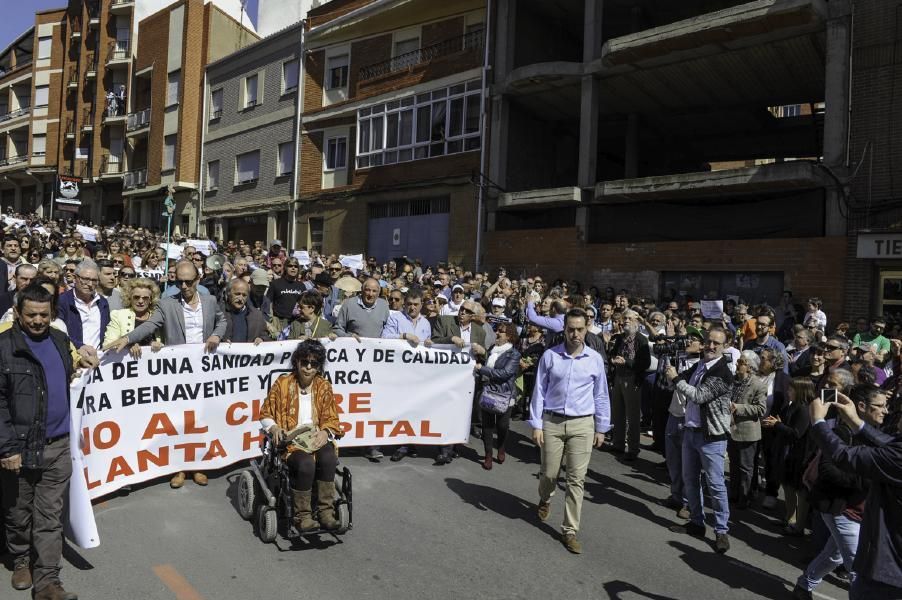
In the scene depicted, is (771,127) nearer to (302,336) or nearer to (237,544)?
(302,336)

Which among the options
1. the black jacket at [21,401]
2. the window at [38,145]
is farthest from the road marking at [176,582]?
the window at [38,145]

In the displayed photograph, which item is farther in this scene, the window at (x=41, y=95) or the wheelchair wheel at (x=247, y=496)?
the window at (x=41, y=95)

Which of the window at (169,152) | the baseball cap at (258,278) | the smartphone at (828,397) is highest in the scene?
the window at (169,152)

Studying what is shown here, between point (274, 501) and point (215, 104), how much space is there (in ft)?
99.1

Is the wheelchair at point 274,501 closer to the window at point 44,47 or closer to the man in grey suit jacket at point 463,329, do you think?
the man in grey suit jacket at point 463,329

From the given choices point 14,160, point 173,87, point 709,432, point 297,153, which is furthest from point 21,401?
point 14,160

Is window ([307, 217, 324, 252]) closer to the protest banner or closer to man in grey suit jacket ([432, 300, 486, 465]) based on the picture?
man in grey suit jacket ([432, 300, 486, 465])

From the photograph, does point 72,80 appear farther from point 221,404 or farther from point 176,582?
point 176,582

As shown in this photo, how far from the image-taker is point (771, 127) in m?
21.8

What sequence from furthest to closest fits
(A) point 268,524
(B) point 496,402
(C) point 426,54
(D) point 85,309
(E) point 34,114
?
(E) point 34,114
(C) point 426,54
(B) point 496,402
(D) point 85,309
(A) point 268,524

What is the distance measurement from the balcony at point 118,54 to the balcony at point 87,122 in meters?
3.82

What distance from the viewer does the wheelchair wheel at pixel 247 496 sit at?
5.55 metres

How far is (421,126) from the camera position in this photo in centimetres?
2228

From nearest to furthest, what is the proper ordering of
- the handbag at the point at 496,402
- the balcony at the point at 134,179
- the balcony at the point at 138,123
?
1. the handbag at the point at 496,402
2. the balcony at the point at 138,123
3. the balcony at the point at 134,179
